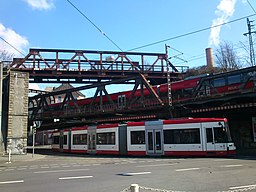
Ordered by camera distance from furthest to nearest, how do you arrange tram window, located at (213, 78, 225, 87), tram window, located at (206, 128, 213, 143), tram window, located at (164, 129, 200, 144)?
tram window, located at (213, 78, 225, 87) < tram window, located at (164, 129, 200, 144) < tram window, located at (206, 128, 213, 143)

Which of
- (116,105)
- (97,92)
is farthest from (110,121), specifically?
(97,92)

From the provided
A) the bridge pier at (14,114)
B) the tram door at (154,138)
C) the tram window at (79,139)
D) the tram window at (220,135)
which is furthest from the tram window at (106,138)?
the bridge pier at (14,114)

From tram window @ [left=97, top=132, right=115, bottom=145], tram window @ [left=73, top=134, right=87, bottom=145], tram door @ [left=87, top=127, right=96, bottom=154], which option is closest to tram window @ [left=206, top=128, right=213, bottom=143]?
tram window @ [left=97, top=132, right=115, bottom=145]

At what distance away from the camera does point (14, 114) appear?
34.8 m

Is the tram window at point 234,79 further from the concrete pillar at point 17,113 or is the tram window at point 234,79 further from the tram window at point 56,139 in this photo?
the concrete pillar at point 17,113

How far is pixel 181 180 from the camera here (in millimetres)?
10852

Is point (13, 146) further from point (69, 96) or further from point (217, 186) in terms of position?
point (217, 186)

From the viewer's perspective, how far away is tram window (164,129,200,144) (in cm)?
2242

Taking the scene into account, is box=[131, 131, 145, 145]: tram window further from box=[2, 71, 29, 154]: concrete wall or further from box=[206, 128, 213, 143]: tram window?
box=[2, 71, 29, 154]: concrete wall

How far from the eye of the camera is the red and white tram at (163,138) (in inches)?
856

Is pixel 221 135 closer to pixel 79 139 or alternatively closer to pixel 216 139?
pixel 216 139

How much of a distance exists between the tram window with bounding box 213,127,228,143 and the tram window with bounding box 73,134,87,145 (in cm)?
1524

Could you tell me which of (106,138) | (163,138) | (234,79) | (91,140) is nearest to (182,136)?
(163,138)

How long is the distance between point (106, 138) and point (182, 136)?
8.65 meters
